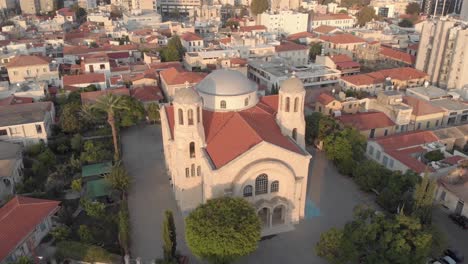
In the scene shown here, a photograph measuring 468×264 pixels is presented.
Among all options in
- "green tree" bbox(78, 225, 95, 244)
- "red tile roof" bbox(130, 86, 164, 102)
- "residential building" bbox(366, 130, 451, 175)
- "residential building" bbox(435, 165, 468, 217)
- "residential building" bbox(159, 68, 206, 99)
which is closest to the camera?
"green tree" bbox(78, 225, 95, 244)

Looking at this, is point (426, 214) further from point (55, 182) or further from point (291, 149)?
point (55, 182)

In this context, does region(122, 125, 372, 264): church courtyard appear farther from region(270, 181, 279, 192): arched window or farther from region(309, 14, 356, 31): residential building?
region(309, 14, 356, 31): residential building

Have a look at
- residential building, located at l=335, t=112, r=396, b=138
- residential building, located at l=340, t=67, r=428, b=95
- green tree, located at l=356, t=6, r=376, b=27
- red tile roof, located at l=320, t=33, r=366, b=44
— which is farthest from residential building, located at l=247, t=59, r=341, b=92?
A: green tree, located at l=356, t=6, r=376, b=27

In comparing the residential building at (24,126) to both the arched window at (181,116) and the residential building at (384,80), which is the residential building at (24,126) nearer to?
the arched window at (181,116)

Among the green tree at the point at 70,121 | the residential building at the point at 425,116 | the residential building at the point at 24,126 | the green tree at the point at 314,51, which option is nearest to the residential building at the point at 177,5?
the green tree at the point at 314,51

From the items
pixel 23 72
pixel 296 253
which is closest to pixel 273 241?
pixel 296 253

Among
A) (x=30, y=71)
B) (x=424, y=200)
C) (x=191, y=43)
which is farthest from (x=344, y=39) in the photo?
(x=424, y=200)
